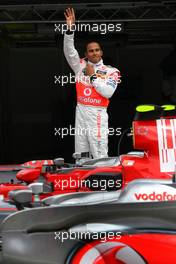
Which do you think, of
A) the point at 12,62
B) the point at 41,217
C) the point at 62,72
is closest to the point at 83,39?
the point at 62,72

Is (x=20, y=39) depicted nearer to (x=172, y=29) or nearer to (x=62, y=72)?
(x=62, y=72)

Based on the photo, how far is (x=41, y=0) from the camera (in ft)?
22.5

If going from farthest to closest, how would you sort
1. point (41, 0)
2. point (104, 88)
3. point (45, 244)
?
1. point (41, 0)
2. point (104, 88)
3. point (45, 244)

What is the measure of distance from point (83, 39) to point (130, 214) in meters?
6.05

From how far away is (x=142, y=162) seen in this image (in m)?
3.84

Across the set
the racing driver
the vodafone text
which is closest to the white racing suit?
the racing driver

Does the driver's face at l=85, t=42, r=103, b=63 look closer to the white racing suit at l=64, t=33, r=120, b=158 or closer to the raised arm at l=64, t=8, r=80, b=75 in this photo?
the white racing suit at l=64, t=33, r=120, b=158

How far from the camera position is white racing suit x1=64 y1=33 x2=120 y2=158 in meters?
5.24

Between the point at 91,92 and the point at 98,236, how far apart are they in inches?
129

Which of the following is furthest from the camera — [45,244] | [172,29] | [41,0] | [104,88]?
[172,29]

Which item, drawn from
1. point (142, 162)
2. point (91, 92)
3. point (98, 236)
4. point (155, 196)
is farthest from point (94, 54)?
point (98, 236)

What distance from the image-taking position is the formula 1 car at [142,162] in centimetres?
375

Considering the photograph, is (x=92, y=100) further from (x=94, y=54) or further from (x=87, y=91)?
(x=94, y=54)

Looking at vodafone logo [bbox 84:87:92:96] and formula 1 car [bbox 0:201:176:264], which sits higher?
vodafone logo [bbox 84:87:92:96]
